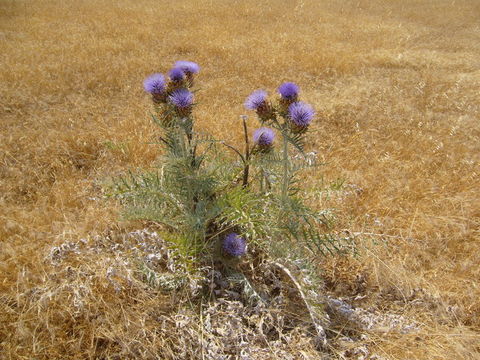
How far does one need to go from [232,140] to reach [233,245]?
178 cm

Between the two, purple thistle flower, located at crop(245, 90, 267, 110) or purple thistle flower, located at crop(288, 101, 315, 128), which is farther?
purple thistle flower, located at crop(245, 90, 267, 110)

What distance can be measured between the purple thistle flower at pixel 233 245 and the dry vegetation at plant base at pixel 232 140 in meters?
0.42

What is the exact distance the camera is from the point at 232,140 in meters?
3.58

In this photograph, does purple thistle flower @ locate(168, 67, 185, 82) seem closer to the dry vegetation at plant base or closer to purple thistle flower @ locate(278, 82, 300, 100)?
purple thistle flower @ locate(278, 82, 300, 100)

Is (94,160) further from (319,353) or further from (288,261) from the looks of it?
(319,353)

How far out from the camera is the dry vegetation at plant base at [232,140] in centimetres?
183

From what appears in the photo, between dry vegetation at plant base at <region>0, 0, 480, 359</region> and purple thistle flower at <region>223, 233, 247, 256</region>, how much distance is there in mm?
418

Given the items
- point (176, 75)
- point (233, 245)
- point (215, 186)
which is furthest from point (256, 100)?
point (233, 245)

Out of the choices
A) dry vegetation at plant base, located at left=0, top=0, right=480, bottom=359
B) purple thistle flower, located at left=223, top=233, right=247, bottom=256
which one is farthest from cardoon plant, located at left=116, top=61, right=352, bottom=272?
dry vegetation at plant base, located at left=0, top=0, right=480, bottom=359

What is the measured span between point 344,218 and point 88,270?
68.4 inches

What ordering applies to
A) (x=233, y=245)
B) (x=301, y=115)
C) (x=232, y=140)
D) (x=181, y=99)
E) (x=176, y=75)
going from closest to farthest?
(x=301, y=115) < (x=181, y=99) < (x=176, y=75) < (x=233, y=245) < (x=232, y=140)

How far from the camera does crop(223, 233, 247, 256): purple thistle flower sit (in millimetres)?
1957

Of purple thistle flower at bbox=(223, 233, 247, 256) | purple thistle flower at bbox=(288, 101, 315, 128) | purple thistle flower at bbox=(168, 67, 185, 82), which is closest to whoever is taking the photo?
purple thistle flower at bbox=(288, 101, 315, 128)

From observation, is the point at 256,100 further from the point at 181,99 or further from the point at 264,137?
the point at 181,99
